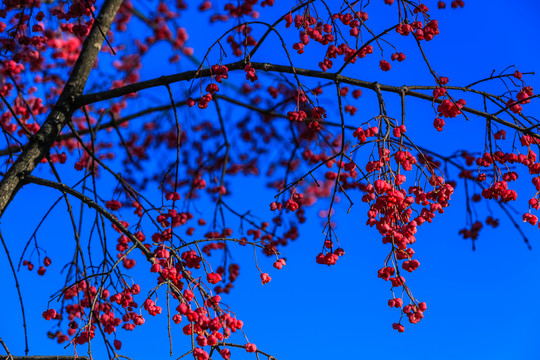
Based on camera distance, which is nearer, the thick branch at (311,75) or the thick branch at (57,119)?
the thick branch at (311,75)

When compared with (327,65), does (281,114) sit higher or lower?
higher

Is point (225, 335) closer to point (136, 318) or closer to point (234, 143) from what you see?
point (136, 318)

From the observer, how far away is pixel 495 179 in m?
3.35

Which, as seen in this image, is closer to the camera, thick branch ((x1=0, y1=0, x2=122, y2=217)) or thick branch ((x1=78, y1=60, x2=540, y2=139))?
thick branch ((x1=78, y1=60, x2=540, y2=139))

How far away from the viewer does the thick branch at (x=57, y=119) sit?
3.91 m

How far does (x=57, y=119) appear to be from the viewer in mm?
4172

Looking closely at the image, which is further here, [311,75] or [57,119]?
[57,119]

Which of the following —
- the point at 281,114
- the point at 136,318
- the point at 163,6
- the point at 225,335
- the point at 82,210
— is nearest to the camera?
the point at 225,335

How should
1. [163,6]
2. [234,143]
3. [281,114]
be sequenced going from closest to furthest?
[281,114], [234,143], [163,6]

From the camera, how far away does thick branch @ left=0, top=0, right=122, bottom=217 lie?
391 centimetres

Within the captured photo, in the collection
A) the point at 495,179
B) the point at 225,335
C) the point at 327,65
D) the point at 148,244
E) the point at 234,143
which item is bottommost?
the point at 225,335

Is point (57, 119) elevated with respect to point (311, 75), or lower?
elevated

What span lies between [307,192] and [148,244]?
6.26 m

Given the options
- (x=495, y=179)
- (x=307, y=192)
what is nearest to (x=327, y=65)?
(x=495, y=179)
